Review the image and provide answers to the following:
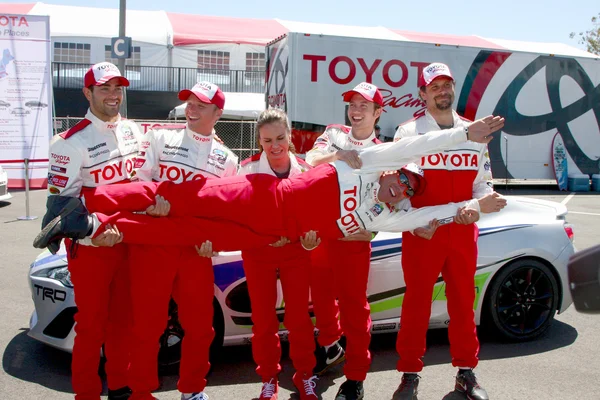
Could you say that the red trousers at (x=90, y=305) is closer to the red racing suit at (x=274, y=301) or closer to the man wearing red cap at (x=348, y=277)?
the red racing suit at (x=274, y=301)

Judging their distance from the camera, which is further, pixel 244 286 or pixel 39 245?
pixel 244 286

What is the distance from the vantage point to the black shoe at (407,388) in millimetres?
3990

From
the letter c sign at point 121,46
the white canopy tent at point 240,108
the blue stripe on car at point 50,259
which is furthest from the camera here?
the white canopy tent at point 240,108

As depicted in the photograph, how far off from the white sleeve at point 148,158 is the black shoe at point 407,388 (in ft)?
6.99

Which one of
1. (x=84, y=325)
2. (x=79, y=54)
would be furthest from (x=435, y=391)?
(x=79, y=54)

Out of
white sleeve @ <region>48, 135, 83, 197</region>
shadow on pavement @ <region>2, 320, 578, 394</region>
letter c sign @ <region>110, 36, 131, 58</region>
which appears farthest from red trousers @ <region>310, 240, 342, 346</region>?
letter c sign @ <region>110, 36, 131, 58</region>

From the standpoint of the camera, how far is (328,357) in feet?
14.6

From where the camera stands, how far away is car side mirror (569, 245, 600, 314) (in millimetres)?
1823

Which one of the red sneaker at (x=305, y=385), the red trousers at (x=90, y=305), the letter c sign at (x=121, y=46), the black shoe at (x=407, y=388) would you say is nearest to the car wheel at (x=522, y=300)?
the black shoe at (x=407, y=388)

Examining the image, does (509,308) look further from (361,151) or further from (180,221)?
(180,221)

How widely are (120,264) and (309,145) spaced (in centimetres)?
1099

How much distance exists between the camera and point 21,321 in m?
5.42

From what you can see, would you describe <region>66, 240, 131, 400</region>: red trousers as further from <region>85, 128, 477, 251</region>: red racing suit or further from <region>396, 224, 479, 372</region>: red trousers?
<region>396, 224, 479, 372</region>: red trousers

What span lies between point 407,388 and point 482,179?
59.4 inches
